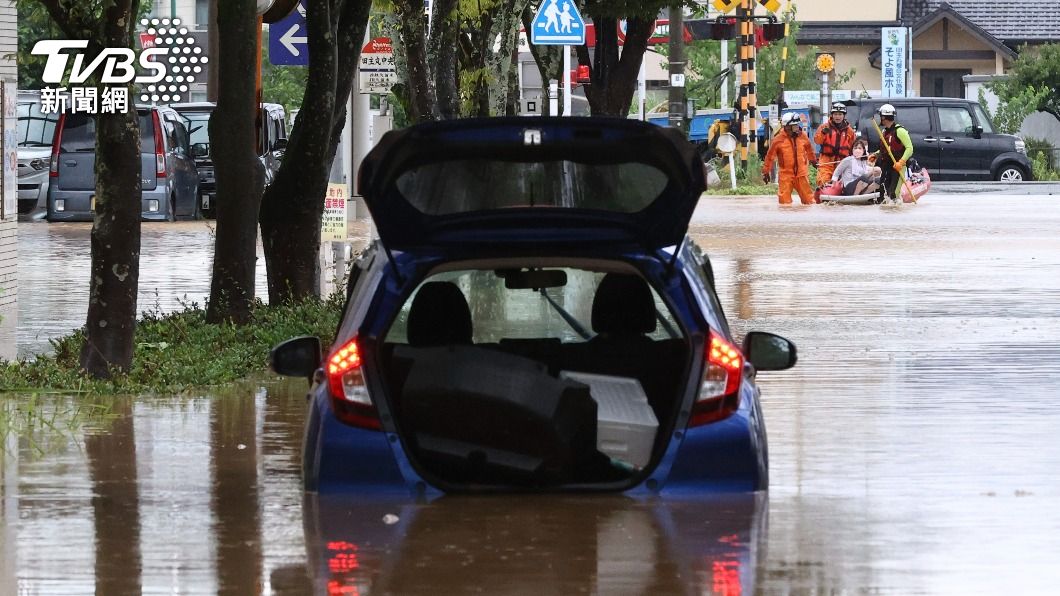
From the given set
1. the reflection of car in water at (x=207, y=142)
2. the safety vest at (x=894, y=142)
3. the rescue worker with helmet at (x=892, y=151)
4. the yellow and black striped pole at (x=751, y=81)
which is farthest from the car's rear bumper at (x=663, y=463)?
the yellow and black striped pole at (x=751, y=81)

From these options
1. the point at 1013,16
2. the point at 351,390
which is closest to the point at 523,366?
the point at 351,390

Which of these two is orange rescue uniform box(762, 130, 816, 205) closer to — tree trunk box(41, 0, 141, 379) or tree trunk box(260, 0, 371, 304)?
tree trunk box(260, 0, 371, 304)

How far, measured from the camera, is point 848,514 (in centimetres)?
762

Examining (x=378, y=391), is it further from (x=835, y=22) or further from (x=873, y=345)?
(x=835, y=22)

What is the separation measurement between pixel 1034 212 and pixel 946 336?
17452 millimetres

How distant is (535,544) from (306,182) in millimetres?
8600

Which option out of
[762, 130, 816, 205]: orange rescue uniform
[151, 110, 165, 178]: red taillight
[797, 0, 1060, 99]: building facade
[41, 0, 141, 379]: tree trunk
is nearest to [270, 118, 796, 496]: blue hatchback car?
[41, 0, 141, 379]: tree trunk

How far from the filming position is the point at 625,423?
6879mm

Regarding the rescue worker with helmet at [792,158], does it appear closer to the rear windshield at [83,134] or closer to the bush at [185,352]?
the rear windshield at [83,134]

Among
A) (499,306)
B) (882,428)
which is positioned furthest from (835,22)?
(882,428)

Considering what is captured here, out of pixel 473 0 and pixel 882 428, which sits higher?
pixel 473 0

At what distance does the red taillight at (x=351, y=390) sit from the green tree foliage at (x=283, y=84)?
47.3 metres

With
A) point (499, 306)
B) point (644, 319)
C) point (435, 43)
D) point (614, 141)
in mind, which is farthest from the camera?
point (435, 43)

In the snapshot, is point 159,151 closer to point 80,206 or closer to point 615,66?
point 80,206
